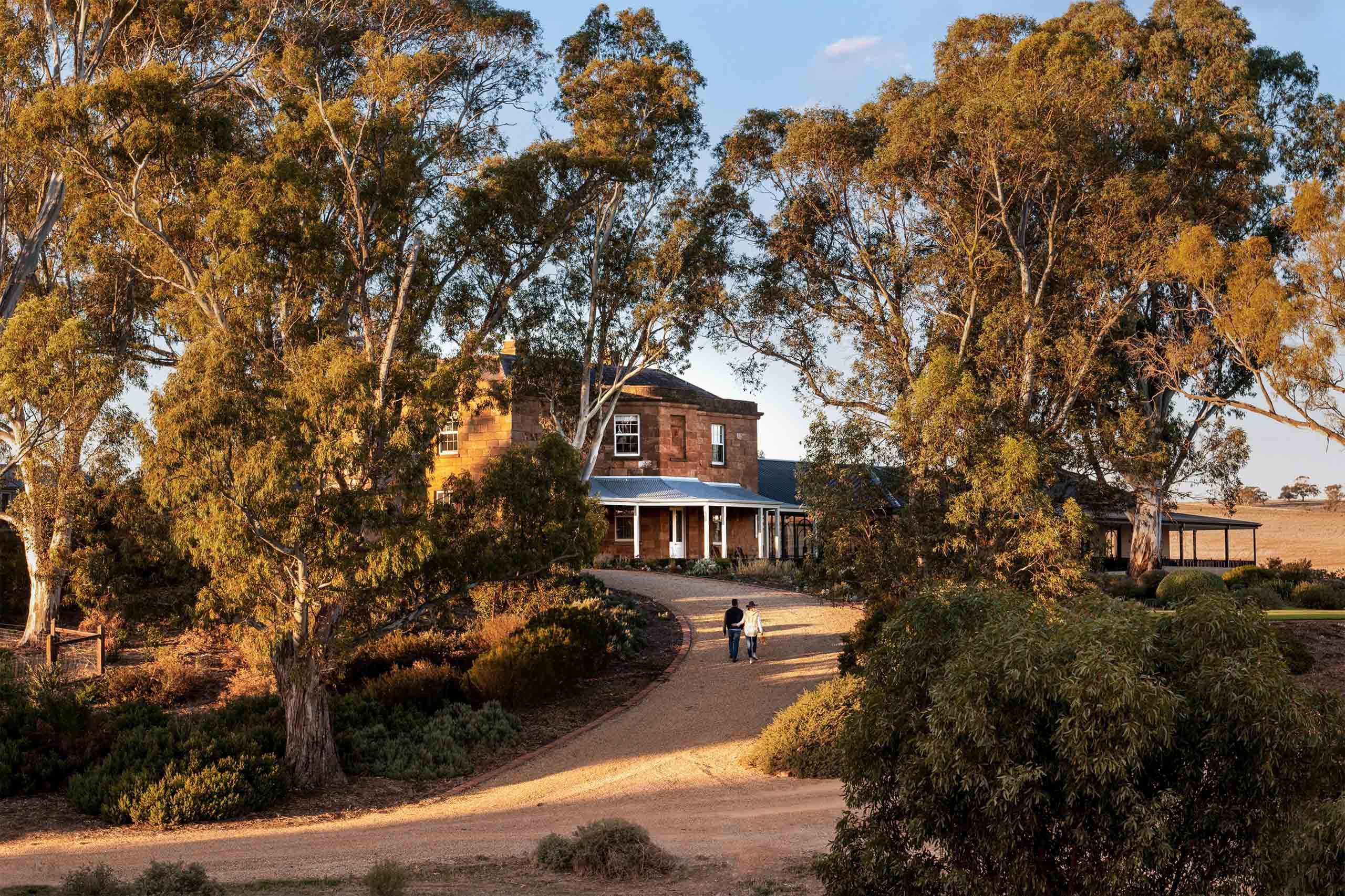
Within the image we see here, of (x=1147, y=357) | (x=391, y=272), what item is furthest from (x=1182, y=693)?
(x=1147, y=357)

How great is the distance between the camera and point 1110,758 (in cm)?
655

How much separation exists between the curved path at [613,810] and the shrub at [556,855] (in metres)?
0.85

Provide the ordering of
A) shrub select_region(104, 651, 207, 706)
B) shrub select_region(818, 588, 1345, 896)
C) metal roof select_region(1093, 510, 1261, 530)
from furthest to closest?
metal roof select_region(1093, 510, 1261, 530), shrub select_region(104, 651, 207, 706), shrub select_region(818, 588, 1345, 896)

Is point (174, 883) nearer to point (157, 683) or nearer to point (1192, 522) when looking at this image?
point (157, 683)

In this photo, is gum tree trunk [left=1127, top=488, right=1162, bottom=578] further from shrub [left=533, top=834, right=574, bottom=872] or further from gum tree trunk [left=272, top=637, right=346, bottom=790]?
shrub [left=533, top=834, right=574, bottom=872]

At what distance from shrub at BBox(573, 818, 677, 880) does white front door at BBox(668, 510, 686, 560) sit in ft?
93.8

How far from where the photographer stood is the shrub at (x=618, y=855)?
992cm

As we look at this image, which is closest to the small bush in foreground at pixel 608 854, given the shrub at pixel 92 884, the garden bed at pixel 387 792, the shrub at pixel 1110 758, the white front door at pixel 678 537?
the shrub at pixel 1110 758

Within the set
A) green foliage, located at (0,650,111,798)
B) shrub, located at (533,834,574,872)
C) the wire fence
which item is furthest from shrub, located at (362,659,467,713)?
shrub, located at (533,834,574,872)

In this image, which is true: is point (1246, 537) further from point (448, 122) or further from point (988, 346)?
point (448, 122)

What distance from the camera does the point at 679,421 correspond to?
133ft

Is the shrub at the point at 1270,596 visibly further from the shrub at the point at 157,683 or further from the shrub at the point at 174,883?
the shrub at the point at 174,883

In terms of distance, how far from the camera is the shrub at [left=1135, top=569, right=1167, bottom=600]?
32.6m

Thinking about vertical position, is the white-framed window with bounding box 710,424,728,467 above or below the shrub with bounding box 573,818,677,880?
above
